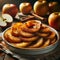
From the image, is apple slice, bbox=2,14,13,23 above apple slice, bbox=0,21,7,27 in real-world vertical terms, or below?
above

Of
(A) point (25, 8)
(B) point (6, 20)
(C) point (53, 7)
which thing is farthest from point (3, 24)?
(C) point (53, 7)

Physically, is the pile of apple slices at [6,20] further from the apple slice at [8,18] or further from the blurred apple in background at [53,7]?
the blurred apple in background at [53,7]

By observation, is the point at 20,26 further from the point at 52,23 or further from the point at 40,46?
the point at 52,23

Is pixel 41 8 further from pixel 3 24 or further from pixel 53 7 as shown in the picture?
pixel 3 24

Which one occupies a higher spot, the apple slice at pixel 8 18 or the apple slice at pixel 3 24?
the apple slice at pixel 8 18

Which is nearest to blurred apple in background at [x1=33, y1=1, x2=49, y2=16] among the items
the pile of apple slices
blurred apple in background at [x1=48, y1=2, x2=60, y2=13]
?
blurred apple in background at [x1=48, y1=2, x2=60, y2=13]

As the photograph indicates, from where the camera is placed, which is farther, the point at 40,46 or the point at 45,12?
the point at 45,12

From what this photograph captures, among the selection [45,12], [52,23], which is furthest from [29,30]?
[45,12]

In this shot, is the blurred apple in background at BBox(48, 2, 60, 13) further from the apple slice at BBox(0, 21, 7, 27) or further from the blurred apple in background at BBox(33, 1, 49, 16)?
the apple slice at BBox(0, 21, 7, 27)

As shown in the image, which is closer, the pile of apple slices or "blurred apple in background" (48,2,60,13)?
the pile of apple slices

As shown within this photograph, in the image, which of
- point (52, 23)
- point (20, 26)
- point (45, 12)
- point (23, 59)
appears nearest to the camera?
point (23, 59)

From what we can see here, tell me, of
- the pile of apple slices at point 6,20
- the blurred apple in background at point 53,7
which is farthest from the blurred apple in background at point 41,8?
the pile of apple slices at point 6,20
